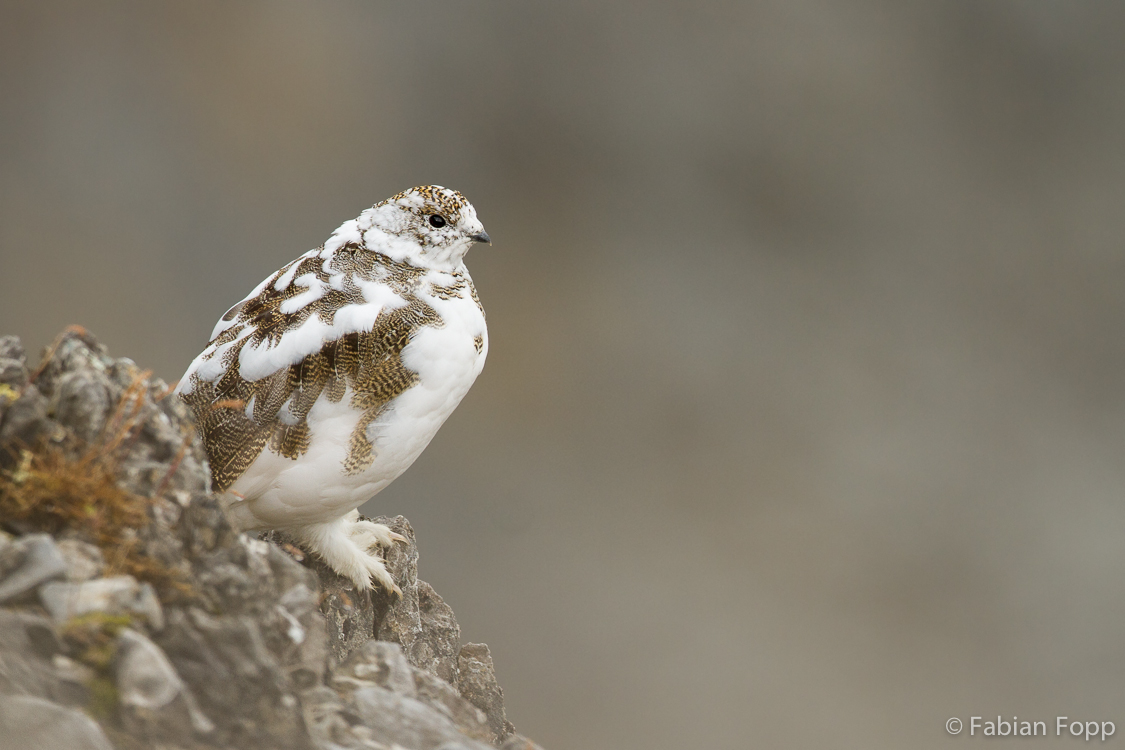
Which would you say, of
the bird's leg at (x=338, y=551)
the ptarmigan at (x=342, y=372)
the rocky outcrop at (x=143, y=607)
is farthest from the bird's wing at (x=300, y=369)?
the rocky outcrop at (x=143, y=607)

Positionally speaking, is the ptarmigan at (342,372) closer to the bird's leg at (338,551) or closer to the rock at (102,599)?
the bird's leg at (338,551)

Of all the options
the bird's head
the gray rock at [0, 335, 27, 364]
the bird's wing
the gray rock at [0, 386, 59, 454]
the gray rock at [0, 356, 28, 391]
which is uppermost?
the bird's head

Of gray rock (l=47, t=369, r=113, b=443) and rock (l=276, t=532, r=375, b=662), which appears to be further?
rock (l=276, t=532, r=375, b=662)

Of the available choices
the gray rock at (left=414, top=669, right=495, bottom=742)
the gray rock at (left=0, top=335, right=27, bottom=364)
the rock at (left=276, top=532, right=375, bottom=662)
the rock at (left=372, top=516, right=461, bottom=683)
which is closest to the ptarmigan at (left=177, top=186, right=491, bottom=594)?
the rock at (left=276, top=532, right=375, bottom=662)

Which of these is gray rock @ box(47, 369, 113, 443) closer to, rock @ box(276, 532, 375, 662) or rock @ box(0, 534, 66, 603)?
rock @ box(0, 534, 66, 603)

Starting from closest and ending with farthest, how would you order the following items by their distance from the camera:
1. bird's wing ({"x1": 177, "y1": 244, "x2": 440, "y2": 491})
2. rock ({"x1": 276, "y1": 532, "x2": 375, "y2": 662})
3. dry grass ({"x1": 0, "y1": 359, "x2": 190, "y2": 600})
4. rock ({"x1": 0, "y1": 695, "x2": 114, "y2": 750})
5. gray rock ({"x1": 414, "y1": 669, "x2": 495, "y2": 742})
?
1. rock ({"x1": 0, "y1": 695, "x2": 114, "y2": 750})
2. dry grass ({"x1": 0, "y1": 359, "x2": 190, "y2": 600})
3. gray rock ({"x1": 414, "y1": 669, "x2": 495, "y2": 742})
4. bird's wing ({"x1": 177, "y1": 244, "x2": 440, "y2": 491})
5. rock ({"x1": 276, "y1": 532, "x2": 375, "y2": 662})

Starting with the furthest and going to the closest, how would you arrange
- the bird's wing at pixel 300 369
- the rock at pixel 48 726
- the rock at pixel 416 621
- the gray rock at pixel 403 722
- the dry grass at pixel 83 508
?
the rock at pixel 416 621
the bird's wing at pixel 300 369
the gray rock at pixel 403 722
the dry grass at pixel 83 508
the rock at pixel 48 726

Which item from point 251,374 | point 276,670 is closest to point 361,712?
point 276,670
